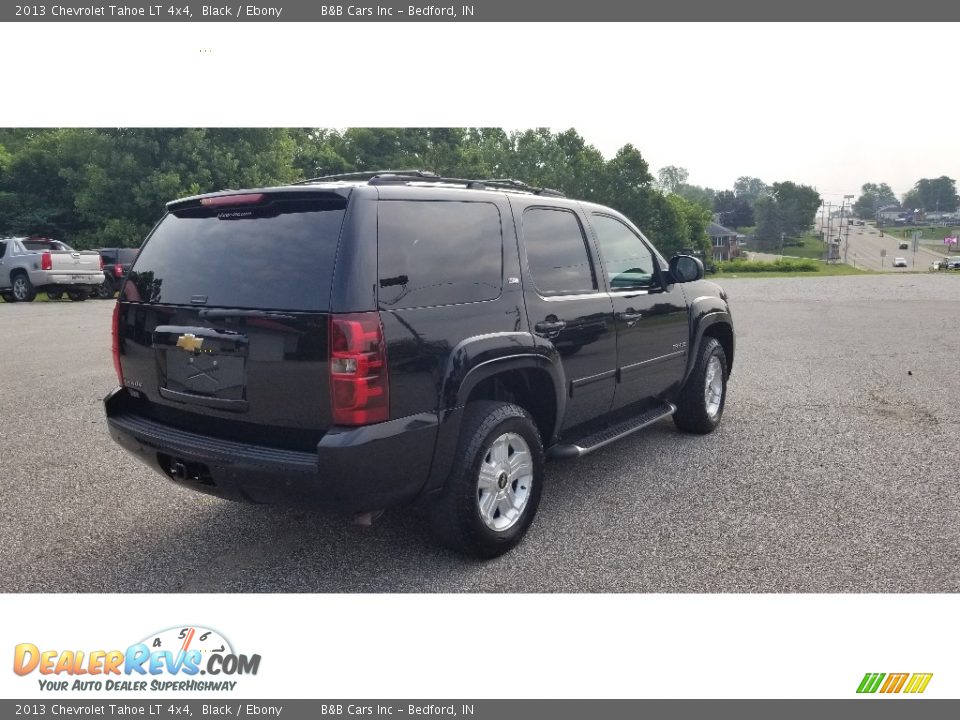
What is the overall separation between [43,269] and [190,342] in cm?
1910

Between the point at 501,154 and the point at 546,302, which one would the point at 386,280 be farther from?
the point at 501,154

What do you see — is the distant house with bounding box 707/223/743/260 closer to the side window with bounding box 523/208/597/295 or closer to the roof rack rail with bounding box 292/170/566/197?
the side window with bounding box 523/208/597/295

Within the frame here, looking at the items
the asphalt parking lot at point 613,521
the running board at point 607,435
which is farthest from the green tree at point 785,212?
the running board at point 607,435

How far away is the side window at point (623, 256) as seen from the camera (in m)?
4.84

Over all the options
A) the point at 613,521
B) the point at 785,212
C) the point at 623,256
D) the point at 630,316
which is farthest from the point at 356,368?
the point at 785,212

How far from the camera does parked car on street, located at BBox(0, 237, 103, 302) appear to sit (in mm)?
19375

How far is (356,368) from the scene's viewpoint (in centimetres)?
302

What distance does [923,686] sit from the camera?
285 centimetres

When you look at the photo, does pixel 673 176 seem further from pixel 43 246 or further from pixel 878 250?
pixel 43 246

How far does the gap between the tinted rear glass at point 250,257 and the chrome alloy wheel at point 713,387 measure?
3.79 m

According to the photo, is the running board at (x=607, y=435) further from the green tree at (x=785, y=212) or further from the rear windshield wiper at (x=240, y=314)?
the green tree at (x=785, y=212)

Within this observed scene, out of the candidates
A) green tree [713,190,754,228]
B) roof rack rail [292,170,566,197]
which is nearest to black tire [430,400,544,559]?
roof rack rail [292,170,566,197]

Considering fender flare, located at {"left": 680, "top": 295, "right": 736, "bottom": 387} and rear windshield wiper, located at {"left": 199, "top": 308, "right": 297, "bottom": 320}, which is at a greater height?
rear windshield wiper, located at {"left": 199, "top": 308, "right": 297, "bottom": 320}

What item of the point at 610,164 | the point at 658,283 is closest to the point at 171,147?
the point at 658,283
